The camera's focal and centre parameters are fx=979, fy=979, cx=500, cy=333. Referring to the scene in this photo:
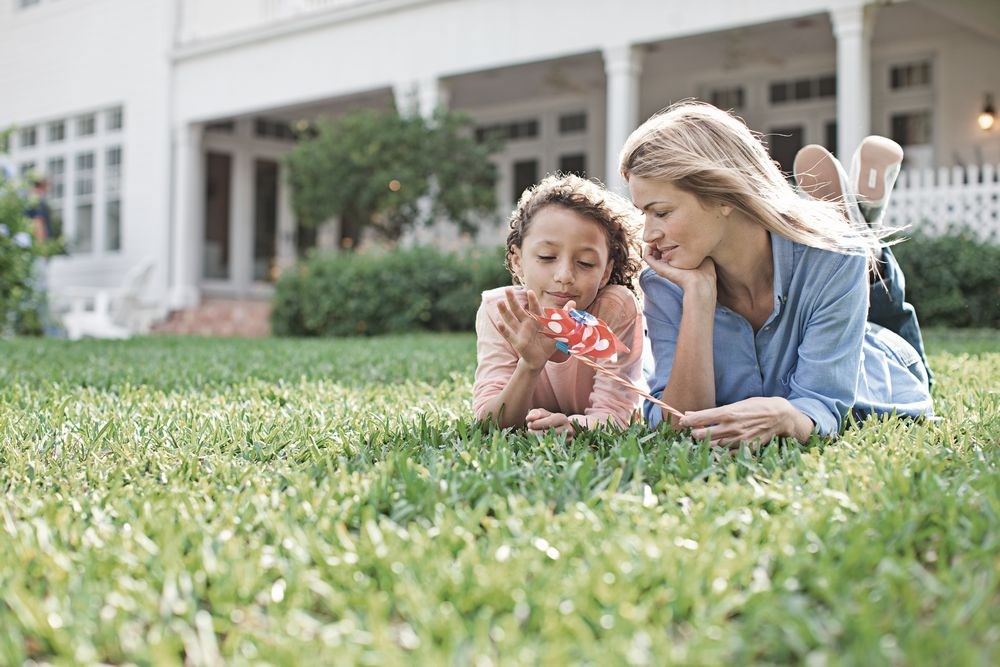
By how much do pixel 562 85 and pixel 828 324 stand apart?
40.4ft

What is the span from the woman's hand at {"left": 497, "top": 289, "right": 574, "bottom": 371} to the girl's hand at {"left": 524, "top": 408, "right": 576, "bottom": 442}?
19cm

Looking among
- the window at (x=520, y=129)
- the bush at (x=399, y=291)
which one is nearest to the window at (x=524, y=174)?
the window at (x=520, y=129)

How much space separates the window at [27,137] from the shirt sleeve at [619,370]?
55.1 feet

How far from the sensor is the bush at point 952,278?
877 cm

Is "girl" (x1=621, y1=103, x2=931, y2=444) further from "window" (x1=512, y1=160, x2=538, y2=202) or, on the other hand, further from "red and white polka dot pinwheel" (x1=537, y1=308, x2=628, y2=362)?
"window" (x1=512, y1=160, x2=538, y2=202)

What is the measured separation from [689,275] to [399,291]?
7714 millimetres

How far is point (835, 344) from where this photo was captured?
2576 millimetres

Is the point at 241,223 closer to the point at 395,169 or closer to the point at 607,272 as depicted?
the point at 395,169

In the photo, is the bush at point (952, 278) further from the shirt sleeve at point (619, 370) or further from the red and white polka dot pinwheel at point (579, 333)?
the red and white polka dot pinwheel at point (579, 333)

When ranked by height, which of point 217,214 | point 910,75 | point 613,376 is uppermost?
point 910,75

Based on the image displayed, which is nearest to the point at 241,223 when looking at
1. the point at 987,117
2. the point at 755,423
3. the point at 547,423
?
the point at 987,117

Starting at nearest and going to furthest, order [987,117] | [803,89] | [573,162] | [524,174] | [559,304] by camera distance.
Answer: [559,304] → [987,117] → [803,89] → [573,162] → [524,174]

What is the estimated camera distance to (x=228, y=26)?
597 inches

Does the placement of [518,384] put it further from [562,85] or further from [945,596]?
[562,85]
